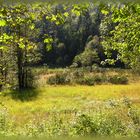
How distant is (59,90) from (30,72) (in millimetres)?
7724

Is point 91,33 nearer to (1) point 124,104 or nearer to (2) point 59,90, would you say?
(2) point 59,90

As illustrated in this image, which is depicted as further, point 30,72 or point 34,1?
point 30,72

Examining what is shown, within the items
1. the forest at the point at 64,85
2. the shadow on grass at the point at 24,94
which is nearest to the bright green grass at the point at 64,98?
the forest at the point at 64,85

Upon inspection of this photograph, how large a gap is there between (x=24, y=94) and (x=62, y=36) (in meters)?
88.2

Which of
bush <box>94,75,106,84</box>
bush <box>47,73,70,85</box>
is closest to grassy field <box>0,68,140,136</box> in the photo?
bush <box>47,73,70,85</box>

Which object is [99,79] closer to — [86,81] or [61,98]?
[86,81]

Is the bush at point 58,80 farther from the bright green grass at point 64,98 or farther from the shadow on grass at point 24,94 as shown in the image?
the shadow on grass at point 24,94

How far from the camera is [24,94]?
48.3 m

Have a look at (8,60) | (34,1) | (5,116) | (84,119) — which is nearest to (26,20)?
(34,1)

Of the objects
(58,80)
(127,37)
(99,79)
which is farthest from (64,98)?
(127,37)

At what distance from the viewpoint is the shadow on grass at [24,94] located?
45528 mm

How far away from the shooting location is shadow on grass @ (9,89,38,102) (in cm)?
4553

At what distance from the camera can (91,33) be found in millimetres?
135000

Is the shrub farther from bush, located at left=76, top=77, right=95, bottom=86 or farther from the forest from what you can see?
bush, located at left=76, top=77, right=95, bottom=86
